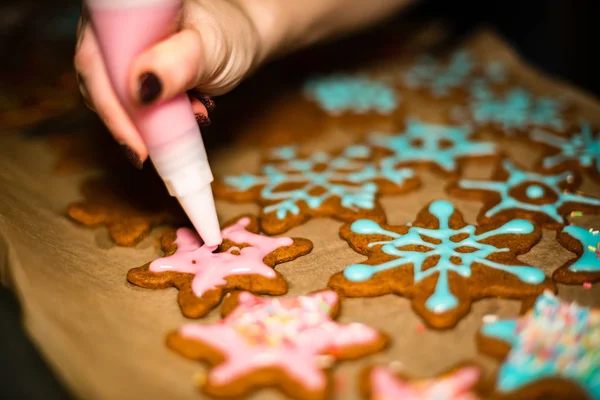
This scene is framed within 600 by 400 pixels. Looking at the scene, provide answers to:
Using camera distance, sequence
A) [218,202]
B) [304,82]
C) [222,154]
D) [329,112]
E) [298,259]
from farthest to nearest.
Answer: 1. [304,82]
2. [329,112]
3. [222,154]
4. [218,202]
5. [298,259]

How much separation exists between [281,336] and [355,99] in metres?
0.59

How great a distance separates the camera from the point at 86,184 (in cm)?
73

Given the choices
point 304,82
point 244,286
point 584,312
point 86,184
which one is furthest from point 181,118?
point 304,82

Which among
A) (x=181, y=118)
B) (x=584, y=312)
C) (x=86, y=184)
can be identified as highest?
(x=181, y=118)

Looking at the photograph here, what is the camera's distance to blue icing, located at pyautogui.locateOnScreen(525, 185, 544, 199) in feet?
2.22

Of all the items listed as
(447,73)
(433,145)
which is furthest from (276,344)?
(447,73)

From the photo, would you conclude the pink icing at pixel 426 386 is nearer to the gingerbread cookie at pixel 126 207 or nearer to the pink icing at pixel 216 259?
the pink icing at pixel 216 259

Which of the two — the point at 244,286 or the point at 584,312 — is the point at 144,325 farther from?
the point at 584,312

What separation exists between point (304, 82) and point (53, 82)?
1.48 ft

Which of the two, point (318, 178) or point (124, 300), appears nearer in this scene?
point (124, 300)

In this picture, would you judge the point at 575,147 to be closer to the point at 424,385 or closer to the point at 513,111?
the point at 513,111

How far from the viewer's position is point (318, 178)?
0.73m

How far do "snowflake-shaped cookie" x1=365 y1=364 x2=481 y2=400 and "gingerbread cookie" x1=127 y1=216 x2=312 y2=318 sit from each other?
0.44 ft

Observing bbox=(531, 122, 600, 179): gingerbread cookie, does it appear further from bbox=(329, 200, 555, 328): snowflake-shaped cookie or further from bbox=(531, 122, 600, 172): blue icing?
bbox=(329, 200, 555, 328): snowflake-shaped cookie
